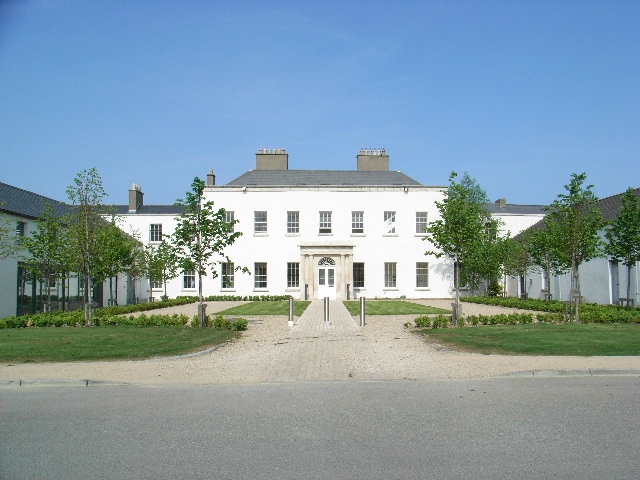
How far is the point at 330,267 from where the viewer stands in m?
41.9

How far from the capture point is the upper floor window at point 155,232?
47312 mm

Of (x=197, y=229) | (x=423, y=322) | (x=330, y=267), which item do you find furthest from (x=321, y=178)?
(x=423, y=322)

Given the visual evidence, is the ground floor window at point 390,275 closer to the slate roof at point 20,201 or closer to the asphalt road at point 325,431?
the slate roof at point 20,201

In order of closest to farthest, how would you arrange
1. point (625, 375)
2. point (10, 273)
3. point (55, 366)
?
point (625, 375)
point (55, 366)
point (10, 273)

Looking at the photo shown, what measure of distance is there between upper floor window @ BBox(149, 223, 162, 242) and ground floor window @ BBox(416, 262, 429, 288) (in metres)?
21.5

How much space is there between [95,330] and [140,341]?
3.40 metres

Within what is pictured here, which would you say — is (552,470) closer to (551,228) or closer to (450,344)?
(450,344)

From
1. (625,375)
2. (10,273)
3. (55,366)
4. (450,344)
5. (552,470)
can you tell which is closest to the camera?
(552,470)

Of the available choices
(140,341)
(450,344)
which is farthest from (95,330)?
(450,344)

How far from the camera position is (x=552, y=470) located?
→ 17.3 ft

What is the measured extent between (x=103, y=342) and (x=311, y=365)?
237 inches

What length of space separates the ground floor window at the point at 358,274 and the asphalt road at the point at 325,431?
33.2m

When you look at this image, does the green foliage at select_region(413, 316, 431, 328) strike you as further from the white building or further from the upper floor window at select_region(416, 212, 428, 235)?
the upper floor window at select_region(416, 212, 428, 235)

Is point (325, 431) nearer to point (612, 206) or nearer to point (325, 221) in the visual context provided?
point (612, 206)
